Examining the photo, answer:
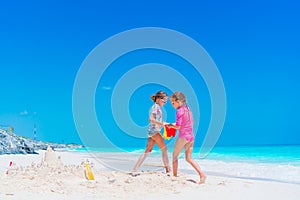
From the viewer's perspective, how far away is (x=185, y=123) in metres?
6.34

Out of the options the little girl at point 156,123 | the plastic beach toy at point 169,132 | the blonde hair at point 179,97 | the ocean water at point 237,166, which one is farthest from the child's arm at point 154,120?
the ocean water at point 237,166

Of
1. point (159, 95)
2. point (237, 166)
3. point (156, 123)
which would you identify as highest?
point (237, 166)

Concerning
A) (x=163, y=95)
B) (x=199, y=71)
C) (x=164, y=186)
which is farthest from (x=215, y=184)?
(x=199, y=71)

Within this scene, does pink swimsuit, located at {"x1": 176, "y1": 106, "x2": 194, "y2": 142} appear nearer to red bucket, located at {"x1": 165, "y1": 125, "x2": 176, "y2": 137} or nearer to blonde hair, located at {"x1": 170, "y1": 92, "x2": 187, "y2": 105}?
blonde hair, located at {"x1": 170, "y1": 92, "x2": 187, "y2": 105}

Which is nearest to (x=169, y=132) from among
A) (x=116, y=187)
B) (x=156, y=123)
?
(x=156, y=123)

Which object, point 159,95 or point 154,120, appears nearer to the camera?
point 154,120

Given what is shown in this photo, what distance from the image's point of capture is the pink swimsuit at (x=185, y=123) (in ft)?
20.7

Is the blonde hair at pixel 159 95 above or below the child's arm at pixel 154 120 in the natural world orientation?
above

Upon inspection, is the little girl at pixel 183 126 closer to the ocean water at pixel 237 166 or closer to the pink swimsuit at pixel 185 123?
the pink swimsuit at pixel 185 123

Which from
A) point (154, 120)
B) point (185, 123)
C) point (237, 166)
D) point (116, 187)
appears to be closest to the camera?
point (116, 187)

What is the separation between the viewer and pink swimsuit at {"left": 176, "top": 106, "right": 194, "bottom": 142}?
6.31 metres

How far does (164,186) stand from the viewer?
5.80 meters

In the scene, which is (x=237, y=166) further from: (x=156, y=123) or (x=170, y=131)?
(x=156, y=123)

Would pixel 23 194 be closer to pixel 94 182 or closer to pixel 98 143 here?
pixel 94 182
